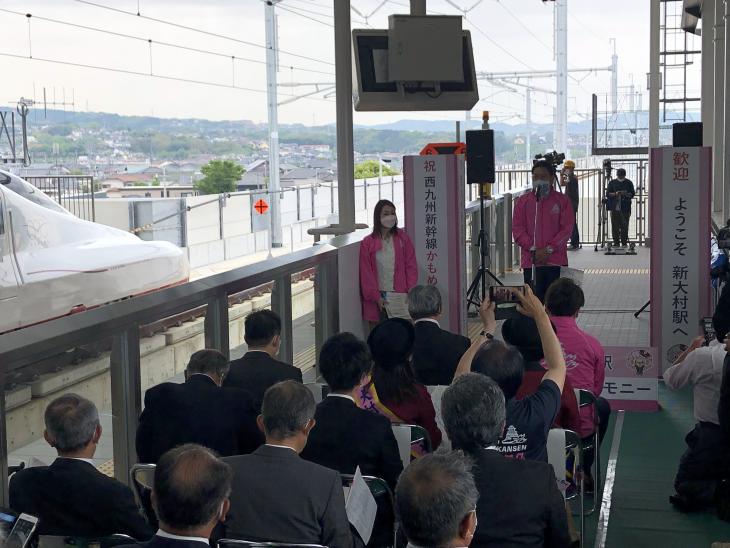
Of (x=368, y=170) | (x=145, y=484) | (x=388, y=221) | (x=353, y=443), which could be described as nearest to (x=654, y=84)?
(x=388, y=221)

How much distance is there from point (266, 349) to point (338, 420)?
3.59ft

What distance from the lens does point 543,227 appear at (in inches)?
332

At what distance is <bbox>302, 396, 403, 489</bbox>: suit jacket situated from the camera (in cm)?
326

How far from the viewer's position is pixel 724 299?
527 cm

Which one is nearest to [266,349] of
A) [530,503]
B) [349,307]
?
[530,503]

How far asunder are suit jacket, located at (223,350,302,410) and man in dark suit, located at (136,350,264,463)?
1.43ft

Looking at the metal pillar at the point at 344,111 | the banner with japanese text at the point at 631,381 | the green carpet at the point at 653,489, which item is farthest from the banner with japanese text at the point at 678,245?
the metal pillar at the point at 344,111

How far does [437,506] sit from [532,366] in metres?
2.26

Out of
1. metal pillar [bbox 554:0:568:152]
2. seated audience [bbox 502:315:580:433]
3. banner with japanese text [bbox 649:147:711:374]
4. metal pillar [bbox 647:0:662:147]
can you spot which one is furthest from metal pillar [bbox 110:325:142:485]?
metal pillar [bbox 554:0:568:152]

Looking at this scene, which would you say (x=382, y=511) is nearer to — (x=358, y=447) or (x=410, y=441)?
(x=358, y=447)

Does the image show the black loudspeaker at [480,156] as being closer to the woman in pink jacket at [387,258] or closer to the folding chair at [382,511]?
the woman in pink jacket at [387,258]

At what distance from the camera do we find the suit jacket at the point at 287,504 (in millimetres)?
2676

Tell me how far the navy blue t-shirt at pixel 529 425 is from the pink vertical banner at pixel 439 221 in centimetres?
514

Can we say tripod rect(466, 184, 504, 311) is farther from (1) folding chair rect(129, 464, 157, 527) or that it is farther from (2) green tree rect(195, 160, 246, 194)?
(2) green tree rect(195, 160, 246, 194)
